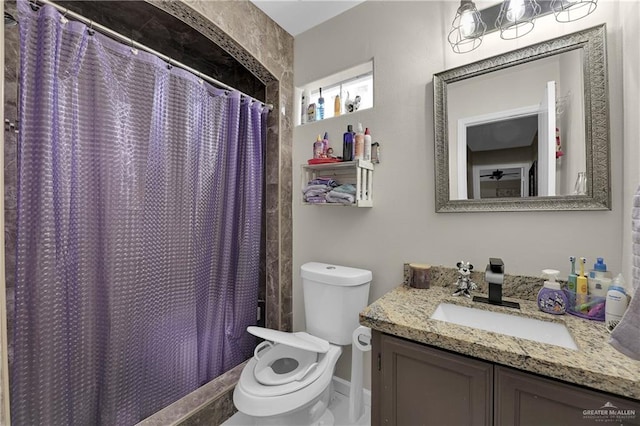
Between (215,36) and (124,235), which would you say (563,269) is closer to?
(124,235)

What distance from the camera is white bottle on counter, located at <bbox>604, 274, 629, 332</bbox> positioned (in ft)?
2.81

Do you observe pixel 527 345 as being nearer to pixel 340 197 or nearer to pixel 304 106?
pixel 340 197

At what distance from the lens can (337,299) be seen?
145cm

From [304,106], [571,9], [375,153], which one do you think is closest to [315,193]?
[375,153]

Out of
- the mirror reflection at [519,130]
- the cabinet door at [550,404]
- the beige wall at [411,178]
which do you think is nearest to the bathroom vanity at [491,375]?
the cabinet door at [550,404]

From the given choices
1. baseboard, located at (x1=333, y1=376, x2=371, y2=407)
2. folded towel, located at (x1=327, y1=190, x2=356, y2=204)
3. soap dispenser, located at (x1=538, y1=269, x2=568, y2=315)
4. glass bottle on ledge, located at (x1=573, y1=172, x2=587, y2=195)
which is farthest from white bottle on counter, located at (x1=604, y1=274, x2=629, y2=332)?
baseboard, located at (x1=333, y1=376, x2=371, y2=407)

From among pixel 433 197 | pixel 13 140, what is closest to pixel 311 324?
pixel 433 197

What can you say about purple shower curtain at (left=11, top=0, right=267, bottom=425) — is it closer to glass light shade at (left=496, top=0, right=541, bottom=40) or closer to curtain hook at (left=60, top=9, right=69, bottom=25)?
curtain hook at (left=60, top=9, right=69, bottom=25)

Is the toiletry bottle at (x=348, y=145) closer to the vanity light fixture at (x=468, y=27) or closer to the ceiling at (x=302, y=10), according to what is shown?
the vanity light fixture at (x=468, y=27)

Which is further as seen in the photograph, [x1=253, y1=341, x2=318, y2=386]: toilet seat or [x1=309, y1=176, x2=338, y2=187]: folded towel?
[x1=309, y1=176, x2=338, y2=187]: folded towel

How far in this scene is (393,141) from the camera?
1497 mm

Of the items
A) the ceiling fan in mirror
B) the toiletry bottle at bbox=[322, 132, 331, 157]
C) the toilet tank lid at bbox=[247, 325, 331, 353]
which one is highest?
the toiletry bottle at bbox=[322, 132, 331, 157]

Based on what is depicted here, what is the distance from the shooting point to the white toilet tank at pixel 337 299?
144cm

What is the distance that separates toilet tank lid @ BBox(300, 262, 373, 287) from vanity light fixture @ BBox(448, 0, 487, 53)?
1.26 meters
